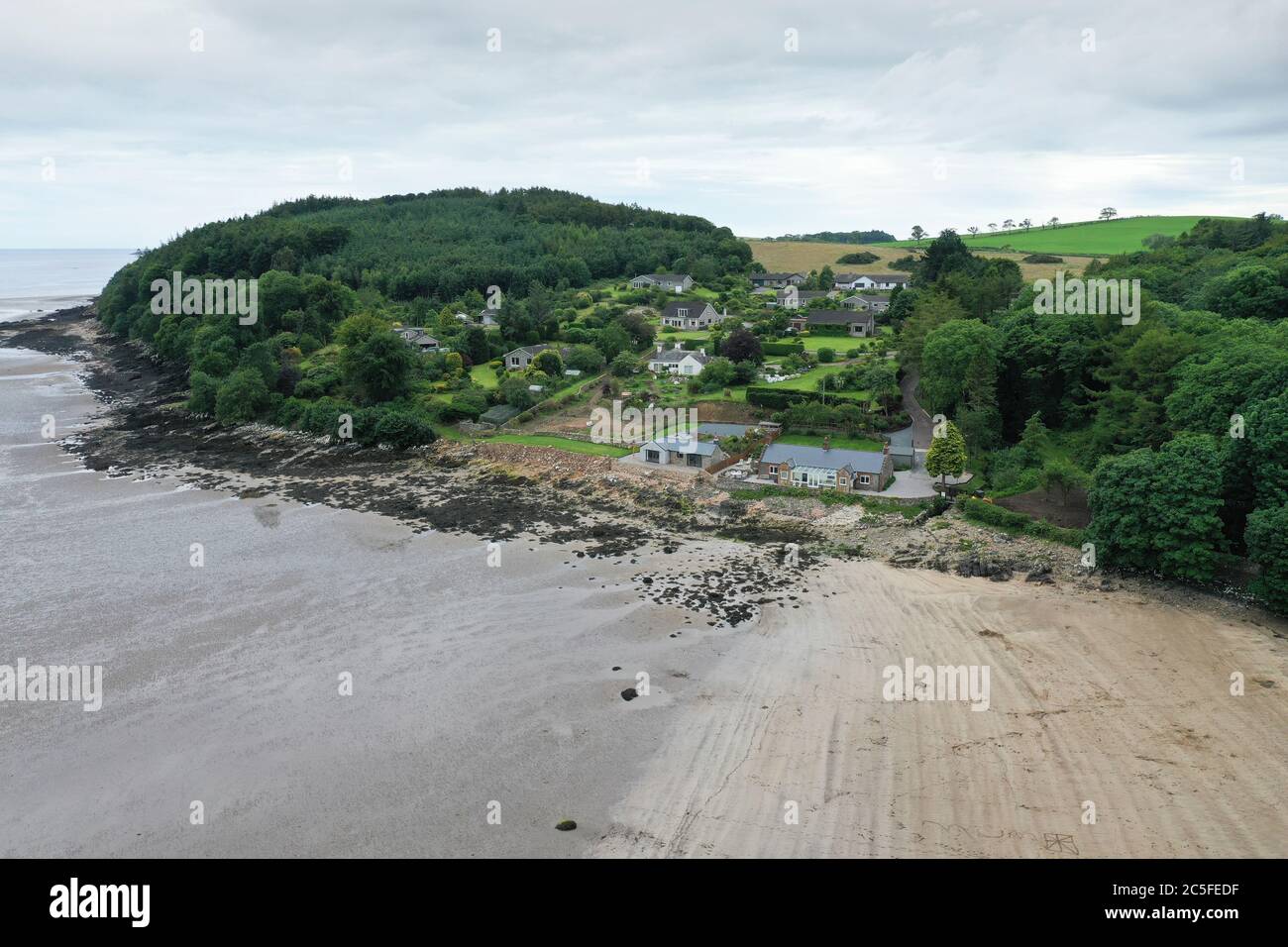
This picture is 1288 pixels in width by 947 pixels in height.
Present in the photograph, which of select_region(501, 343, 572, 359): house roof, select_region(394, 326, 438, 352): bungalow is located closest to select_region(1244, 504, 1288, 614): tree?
select_region(501, 343, 572, 359): house roof

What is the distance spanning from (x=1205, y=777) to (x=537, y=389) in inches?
1502

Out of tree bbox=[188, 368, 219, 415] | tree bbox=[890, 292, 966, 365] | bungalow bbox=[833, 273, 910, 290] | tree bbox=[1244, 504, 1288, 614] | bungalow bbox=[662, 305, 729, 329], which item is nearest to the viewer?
tree bbox=[1244, 504, 1288, 614]

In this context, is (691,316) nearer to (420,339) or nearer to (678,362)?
(678,362)

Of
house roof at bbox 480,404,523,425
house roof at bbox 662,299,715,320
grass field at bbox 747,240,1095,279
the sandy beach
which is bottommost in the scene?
the sandy beach

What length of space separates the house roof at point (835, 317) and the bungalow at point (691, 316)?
7340 millimetres

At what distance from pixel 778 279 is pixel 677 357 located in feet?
119

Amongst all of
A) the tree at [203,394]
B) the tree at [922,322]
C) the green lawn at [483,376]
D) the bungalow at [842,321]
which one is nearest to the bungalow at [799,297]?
the bungalow at [842,321]

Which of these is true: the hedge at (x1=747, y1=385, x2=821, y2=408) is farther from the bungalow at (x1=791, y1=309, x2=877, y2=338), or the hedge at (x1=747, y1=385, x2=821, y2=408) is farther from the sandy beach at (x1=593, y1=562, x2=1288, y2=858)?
the sandy beach at (x1=593, y1=562, x2=1288, y2=858)

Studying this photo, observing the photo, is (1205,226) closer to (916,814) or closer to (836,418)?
(836,418)

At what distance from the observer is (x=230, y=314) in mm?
62812

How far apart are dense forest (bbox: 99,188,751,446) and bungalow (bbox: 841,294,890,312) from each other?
625 inches

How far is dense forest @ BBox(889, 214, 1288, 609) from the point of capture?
882 inches

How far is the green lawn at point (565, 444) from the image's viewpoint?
124 ft

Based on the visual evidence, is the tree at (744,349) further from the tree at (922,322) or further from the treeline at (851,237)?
the treeline at (851,237)
